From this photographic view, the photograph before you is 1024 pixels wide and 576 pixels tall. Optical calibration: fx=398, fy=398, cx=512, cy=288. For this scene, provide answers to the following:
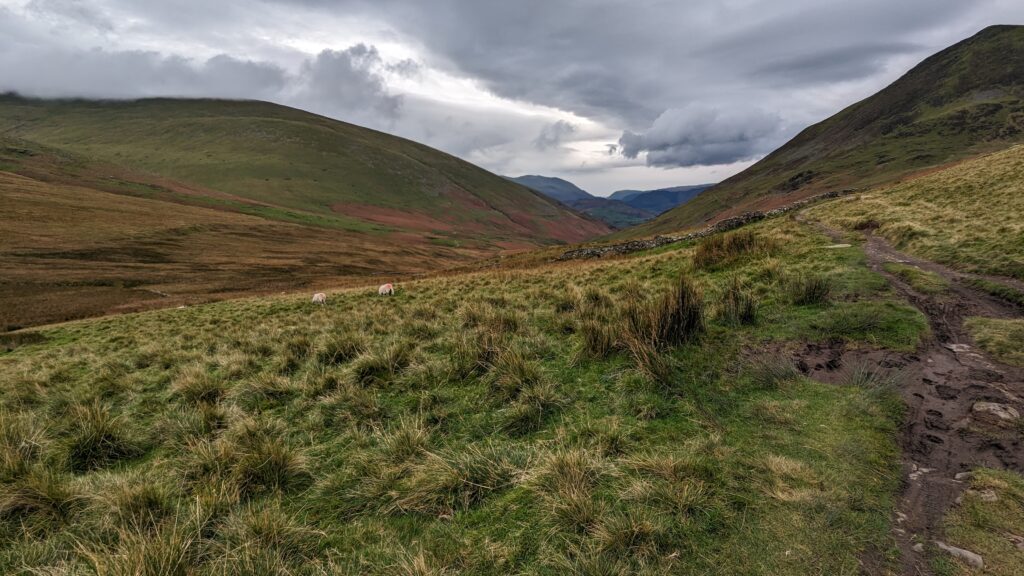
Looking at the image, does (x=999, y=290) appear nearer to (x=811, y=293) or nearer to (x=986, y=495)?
(x=811, y=293)

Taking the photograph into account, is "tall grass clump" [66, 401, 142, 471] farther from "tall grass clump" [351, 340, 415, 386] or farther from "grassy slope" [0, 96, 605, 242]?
"grassy slope" [0, 96, 605, 242]

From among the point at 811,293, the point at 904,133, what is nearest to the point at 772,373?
the point at 811,293

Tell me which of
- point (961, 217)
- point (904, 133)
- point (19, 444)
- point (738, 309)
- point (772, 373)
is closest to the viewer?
point (19, 444)

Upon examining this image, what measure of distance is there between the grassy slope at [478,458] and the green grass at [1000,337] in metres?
0.79

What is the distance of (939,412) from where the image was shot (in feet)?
15.1

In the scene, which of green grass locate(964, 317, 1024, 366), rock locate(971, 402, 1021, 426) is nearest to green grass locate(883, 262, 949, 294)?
green grass locate(964, 317, 1024, 366)

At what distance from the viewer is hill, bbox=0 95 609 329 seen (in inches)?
1547

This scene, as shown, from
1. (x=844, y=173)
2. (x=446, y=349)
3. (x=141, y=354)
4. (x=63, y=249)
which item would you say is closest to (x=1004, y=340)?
(x=446, y=349)

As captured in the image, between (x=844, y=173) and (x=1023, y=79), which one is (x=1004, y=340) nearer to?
(x=844, y=173)

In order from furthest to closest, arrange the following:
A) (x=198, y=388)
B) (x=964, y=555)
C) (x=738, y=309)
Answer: (x=738, y=309)
(x=198, y=388)
(x=964, y=555)

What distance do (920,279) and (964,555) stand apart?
9787mm

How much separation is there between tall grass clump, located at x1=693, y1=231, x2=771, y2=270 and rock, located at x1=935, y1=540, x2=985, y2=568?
38.0 feet

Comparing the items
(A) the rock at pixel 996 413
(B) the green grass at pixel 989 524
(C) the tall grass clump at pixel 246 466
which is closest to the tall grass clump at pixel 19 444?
(C) the tall grass clump at pixel 246 466

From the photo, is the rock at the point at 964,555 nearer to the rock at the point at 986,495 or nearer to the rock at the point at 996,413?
the rock at the point at 986,495
